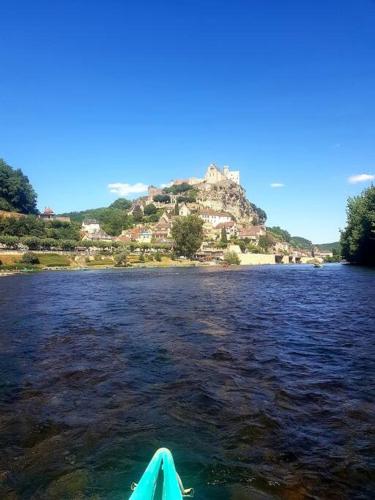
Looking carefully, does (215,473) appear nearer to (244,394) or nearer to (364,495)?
(364,495)

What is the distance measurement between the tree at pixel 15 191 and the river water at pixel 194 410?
167m

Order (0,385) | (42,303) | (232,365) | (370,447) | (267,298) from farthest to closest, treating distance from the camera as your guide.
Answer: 1. (267,298)
2. (42,303)
3. (232,365)
4. (0,385)
5. (370,447)

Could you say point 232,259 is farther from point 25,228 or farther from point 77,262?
point 25,228

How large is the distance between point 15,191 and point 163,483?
188508 mm

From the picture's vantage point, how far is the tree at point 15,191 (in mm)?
176375

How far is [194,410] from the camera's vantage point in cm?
1132

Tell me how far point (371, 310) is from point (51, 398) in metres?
26.2

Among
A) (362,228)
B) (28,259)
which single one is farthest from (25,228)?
(362,228)

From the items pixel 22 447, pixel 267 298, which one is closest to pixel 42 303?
pixel 267 298

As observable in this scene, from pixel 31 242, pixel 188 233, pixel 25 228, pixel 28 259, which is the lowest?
pixel 28 259

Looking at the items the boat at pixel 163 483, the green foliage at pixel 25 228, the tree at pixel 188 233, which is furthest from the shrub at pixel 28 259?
the boat at pixel 163 483

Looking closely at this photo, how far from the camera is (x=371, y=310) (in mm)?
31375

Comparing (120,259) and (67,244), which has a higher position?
(67,244)

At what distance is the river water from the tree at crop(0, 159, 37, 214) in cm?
16744
